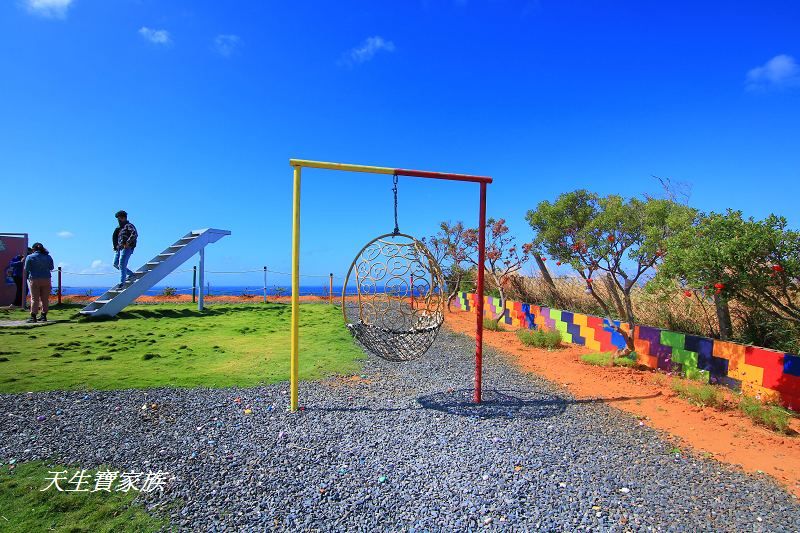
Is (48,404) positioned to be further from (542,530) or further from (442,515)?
(542,530)

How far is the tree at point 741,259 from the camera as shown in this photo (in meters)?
4.05

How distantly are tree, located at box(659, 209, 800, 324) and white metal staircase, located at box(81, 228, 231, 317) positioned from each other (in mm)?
10129

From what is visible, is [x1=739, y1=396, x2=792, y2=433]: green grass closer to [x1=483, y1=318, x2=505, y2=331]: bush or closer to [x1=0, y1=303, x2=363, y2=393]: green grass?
A: [x1=0, y1=303, x2=363, y2=393]: green grass

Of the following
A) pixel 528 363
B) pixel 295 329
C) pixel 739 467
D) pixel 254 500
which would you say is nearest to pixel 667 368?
pixel 528 363

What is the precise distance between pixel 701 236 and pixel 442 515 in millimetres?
4176

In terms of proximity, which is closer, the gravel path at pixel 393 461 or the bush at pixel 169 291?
the gravel path at pixel 393 461

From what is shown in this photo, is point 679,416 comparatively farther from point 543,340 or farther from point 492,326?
point 492,326

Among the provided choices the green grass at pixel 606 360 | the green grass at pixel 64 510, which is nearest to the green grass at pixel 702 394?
the green grass at pixel 606 360

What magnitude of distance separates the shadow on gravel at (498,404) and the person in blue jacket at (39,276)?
8575mm

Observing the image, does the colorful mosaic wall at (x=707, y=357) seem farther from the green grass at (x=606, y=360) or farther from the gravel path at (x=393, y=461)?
the gravel path at (x=393, y=461)

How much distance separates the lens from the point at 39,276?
869 centimetres

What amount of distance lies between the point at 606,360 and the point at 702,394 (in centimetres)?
167

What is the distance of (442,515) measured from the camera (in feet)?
7.93

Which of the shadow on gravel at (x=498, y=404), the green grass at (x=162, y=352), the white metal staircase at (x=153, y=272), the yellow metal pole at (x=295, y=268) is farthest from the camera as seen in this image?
the white metal staircase at (x=153, y=272)
